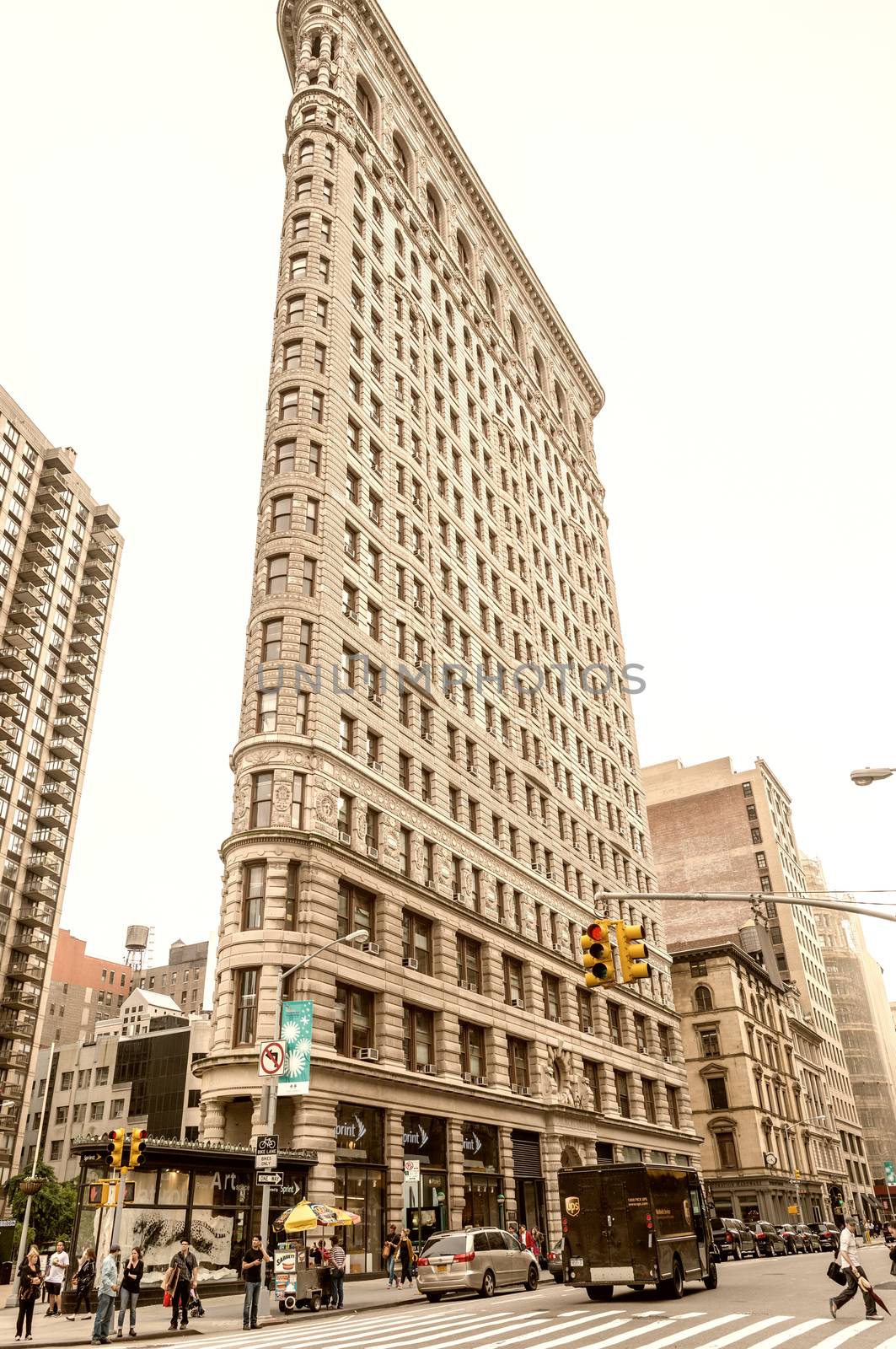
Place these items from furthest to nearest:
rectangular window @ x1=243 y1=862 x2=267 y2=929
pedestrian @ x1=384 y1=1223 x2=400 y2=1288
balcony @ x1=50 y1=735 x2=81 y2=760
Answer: balcony @ x1=50 y1=735 x2=81 y2=760 → rectangular window @ x1=243 y1=862 x2=267 y2=929 → pedestrian @ x1=384 y1=1223 x2=400 y2=1288

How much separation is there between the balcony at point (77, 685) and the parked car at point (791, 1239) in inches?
3393

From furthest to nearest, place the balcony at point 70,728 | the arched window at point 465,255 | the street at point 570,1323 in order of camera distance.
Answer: the balcony at point 70,728, the arched window at point 465,255, the street at point 570,1323

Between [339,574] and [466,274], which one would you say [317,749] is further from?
[466,274]

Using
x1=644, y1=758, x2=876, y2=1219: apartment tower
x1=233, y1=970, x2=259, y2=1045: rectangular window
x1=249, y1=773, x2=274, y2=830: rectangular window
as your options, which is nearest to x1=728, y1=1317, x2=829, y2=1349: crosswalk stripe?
x1=233, y1=970, x2=259, y2=1045: rectangular window

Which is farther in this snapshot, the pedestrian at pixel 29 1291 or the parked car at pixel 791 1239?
the parked car at pixel 791 1239

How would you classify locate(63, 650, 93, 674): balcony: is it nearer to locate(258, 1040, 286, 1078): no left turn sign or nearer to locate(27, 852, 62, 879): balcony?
locate(27, 852, 62, 879): balcony

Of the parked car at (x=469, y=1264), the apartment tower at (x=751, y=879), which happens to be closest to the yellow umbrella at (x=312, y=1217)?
the parked car at (x=469, y=1264)

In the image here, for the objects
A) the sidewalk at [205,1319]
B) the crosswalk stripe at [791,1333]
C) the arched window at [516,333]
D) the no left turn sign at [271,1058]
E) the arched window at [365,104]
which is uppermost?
the arched window at [365,104]

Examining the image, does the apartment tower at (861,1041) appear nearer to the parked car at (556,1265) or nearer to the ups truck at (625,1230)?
the parked car at (556,1265)

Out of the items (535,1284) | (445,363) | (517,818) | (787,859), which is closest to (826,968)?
(787,859)

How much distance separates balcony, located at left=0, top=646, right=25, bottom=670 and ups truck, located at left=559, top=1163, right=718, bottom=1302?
88717 mm

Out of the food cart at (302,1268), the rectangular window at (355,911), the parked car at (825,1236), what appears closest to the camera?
the food cart at (302,1268)

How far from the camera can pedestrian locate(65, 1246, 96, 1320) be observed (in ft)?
87.7

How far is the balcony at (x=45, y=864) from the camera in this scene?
322ft
